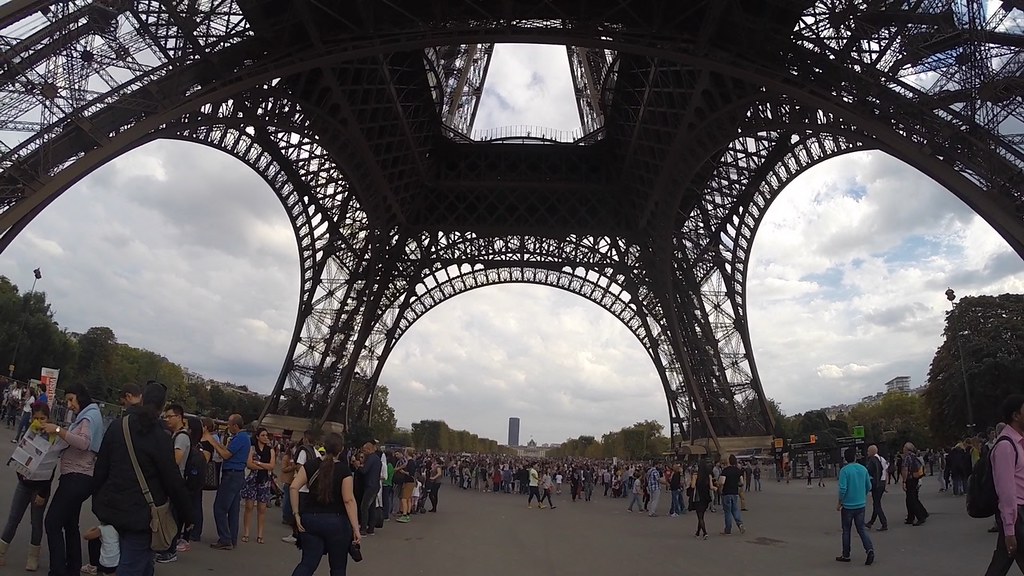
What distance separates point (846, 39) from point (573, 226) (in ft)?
81.4

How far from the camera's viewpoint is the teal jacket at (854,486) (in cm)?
941

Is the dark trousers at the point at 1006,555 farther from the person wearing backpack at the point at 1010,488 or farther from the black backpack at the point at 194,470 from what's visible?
the black backpack at the point at 194,470

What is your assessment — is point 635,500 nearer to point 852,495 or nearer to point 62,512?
point 852,495

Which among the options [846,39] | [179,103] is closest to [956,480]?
[846,39]

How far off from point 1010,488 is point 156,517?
5.60 meters

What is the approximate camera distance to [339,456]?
6047 millimetres

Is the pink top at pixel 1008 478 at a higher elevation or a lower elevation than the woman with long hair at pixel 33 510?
higher

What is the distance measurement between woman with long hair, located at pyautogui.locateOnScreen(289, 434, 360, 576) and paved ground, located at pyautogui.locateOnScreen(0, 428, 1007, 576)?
9.65 feet

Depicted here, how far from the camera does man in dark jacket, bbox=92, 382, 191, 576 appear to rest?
4.34 meters

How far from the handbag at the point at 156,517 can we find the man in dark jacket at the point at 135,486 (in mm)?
28

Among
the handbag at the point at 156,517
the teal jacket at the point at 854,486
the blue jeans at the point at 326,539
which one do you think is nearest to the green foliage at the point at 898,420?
the teal jacket at the point at 854,486

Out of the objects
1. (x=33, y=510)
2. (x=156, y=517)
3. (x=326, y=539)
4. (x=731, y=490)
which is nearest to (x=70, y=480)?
(x=33, y=510)

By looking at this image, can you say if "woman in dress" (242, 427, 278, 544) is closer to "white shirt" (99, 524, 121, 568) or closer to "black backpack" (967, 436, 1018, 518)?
"white shirt" (99, 524, 121, 568)

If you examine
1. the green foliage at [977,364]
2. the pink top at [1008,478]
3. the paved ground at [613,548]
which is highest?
the green foliage at [977,364]
